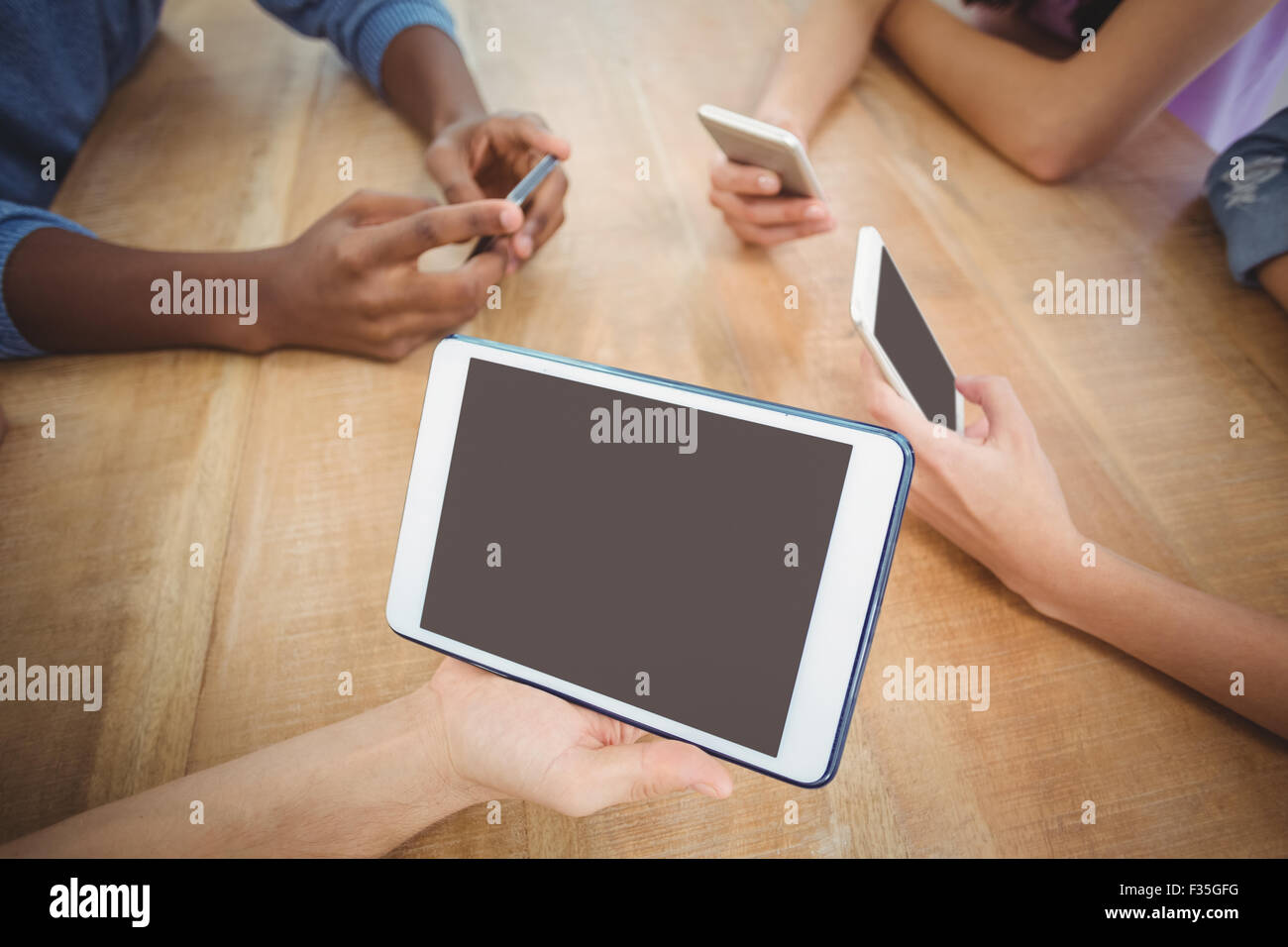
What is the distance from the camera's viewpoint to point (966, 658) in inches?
25.9

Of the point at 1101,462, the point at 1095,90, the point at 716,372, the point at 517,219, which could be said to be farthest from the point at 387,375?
the point at 1095,90

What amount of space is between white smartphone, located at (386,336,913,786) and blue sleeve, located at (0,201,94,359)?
62 centimetres

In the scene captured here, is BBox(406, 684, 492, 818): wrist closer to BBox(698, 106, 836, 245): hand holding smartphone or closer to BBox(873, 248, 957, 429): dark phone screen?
BBox(873, 248, 957, 429): dark phone screen

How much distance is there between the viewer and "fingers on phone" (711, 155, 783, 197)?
2.91 ft

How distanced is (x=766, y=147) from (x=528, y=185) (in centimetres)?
28

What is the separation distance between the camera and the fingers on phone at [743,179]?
887mm

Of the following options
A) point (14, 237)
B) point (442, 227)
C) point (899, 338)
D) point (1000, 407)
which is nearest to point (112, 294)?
point (14, 237)

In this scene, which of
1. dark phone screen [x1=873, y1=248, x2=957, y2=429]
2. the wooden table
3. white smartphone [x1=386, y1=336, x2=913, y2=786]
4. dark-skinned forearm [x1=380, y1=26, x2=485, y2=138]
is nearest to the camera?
white smartphone [x1=386, y1=336, x2=913, y2=786]

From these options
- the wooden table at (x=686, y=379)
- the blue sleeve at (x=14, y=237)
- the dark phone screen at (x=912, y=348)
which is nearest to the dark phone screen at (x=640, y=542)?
the wooden table at (x=686, y=379)

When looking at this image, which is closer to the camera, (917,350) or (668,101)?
(917,350)

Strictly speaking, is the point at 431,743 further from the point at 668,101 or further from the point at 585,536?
the point at 668,101

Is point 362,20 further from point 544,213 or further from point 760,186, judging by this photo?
point 760,186

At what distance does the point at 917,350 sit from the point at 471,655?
Result: 52 centimetres

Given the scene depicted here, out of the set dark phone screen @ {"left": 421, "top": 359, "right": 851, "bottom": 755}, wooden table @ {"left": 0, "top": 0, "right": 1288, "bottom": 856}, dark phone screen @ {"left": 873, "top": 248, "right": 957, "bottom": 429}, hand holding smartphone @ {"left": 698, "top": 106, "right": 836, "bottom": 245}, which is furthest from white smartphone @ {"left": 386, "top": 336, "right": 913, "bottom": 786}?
hand holding smartphone @ {"left": 698, "top": 106, "right": 836, "bottom": 245}
